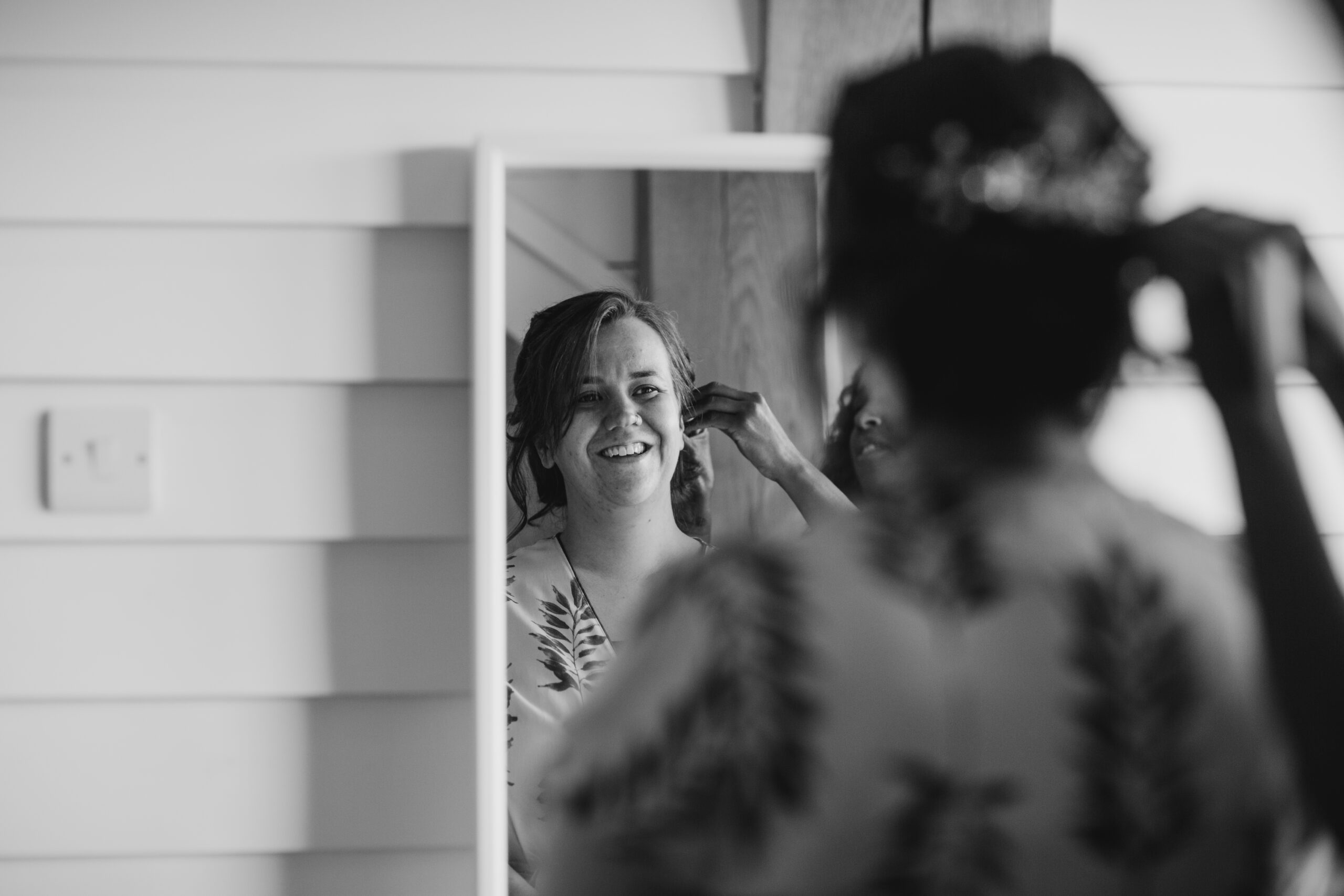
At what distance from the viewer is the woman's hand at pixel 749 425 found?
1.23 m

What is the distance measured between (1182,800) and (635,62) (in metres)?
0.87

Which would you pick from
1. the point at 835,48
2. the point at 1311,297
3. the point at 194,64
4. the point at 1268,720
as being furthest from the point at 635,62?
the point at 1268,720

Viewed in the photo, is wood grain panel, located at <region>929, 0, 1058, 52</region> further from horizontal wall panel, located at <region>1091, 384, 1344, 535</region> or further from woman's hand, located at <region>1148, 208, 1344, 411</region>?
woman's hand, located at <region>1148, 208, 1344, 411</region>

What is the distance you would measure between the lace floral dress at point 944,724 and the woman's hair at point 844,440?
22.9 inches

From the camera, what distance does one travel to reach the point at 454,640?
4.07 ft

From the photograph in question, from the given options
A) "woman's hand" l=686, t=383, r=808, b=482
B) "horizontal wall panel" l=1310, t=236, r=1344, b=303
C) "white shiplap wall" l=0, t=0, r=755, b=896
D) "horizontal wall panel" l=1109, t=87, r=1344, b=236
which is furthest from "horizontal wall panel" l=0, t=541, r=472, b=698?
"horizontal wall panel" l=1310, t=236, r=1344, b=303

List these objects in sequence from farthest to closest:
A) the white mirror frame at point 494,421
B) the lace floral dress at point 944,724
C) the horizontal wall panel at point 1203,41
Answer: the horizontal wall panel at point 1203,41 → the white mirror frame at point 494,421 → the lace floral dress at point 944,724

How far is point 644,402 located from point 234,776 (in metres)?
0.52

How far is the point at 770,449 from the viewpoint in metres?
1.24

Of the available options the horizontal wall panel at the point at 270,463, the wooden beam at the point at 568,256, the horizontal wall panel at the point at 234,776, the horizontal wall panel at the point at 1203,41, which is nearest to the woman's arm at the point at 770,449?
the wooden beam at the point at 568,256

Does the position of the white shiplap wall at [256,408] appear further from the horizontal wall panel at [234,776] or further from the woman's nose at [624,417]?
the woman's nose at [624,417]

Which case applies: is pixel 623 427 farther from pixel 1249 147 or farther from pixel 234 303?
pixel 1249 147

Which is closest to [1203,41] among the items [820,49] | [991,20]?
[991,20]

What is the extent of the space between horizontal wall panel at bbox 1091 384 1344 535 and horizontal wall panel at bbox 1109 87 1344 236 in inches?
7.3
